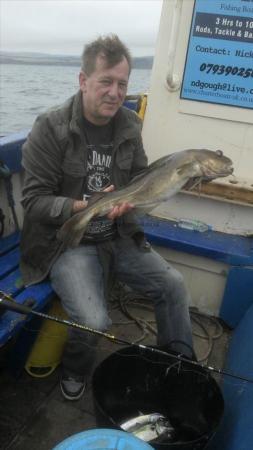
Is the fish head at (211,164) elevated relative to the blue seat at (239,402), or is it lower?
elevated

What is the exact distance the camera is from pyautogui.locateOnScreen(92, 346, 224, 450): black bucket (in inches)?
97.0

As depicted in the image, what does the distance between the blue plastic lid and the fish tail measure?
1.18 metres

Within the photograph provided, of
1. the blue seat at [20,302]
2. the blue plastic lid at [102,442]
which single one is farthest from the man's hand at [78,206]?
the blue plastic lid at [102,442]

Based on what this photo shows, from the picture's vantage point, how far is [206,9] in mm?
3496

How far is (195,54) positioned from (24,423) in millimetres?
2975

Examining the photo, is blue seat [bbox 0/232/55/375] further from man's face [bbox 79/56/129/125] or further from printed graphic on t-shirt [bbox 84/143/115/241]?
man's face [bbox 79/56/129/125]

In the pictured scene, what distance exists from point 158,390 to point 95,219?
1.15 metres

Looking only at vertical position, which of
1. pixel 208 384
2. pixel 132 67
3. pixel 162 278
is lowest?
pixel 208 384

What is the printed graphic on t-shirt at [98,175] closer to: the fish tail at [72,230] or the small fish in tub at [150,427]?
the fish tail at [72,230]

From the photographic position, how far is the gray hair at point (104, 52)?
274 cm

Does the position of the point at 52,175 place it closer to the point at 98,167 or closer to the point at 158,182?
the point at 98,167

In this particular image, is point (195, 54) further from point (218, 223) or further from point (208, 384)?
point (208, 384)

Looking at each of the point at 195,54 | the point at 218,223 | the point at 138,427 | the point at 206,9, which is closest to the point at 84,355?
the point at 138,427

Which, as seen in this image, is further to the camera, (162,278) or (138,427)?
(162,278)
